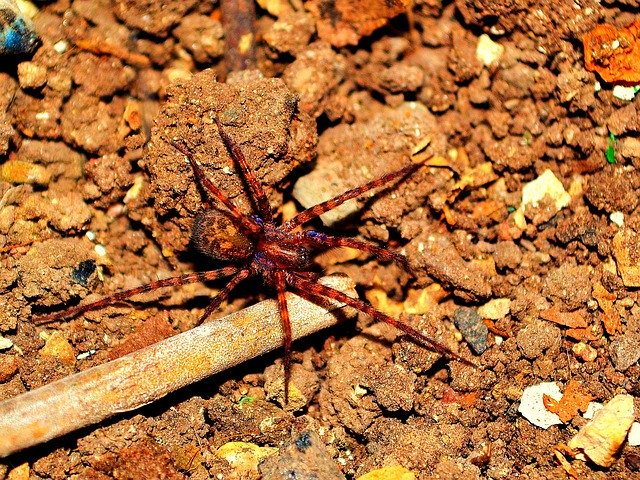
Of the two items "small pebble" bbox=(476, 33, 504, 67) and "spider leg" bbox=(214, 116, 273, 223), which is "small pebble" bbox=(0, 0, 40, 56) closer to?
"spider leg" bbox=(214, 116, 273, 223)

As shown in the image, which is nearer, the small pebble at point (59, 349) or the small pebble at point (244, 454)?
the small pebble at point (244, 454)

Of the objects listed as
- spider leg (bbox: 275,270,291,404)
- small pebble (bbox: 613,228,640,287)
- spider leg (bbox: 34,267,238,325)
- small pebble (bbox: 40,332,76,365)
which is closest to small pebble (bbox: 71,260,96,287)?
spider leg (bbox: 34,267,238,325)

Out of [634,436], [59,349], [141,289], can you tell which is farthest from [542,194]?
[59,349]

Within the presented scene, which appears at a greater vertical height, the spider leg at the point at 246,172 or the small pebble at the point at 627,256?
the spider leg at the point at 246,172

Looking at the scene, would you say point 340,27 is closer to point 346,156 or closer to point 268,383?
point 346,156

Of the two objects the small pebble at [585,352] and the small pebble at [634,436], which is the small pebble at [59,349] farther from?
the small pebble at [634,436]

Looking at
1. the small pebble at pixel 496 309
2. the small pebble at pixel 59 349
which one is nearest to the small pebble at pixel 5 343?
the small pebble at pixel 59 349
